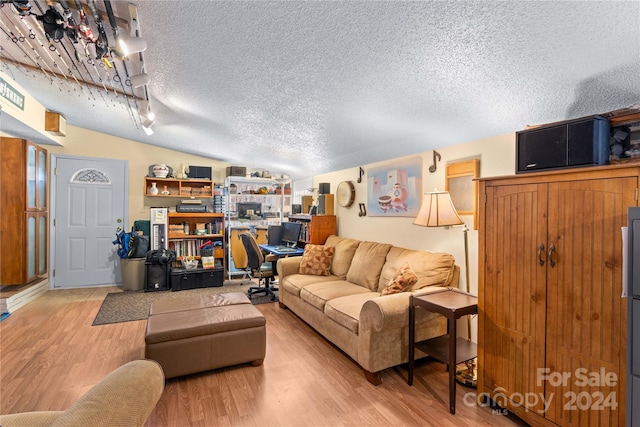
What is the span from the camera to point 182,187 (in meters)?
5.61

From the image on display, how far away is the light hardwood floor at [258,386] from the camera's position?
1922 mm

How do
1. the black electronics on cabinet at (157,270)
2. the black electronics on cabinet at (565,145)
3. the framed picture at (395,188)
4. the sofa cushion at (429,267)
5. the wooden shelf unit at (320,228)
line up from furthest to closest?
the black electronics on cabinet at (157,270), the wooden shelf unit at (320,228), the framed picture at (395,188), the sofa cushion at (429,267), the black electronics on cabinet at (565,145)

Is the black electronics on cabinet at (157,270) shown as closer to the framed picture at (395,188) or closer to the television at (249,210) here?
the television at (249,210)

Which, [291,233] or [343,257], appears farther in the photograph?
[291,233]

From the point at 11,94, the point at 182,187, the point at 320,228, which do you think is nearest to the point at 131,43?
the point at 11,94

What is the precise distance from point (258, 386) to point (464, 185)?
92.7 inches

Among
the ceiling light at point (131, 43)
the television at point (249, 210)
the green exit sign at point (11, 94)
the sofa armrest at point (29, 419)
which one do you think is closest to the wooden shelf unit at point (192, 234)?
the television at point (249, 210)

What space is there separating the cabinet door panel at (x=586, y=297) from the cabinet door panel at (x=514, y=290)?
65 millimetres

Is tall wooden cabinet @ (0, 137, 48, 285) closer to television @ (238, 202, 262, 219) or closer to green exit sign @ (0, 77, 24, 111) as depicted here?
green exit sign @ (0, 77, 24, 111)

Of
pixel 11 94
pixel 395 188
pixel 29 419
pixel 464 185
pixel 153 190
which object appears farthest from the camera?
pixel 153 190

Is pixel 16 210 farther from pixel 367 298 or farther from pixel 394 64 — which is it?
pixel 394 64

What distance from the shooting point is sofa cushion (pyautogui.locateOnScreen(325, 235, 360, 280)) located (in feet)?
12.4

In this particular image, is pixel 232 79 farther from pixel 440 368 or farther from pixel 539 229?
pixel 440 368

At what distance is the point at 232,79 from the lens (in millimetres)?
2576
